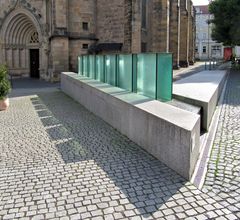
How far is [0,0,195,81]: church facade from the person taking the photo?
22.0 m

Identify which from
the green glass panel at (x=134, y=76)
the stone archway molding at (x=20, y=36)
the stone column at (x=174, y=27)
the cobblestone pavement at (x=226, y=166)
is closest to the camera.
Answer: the cobblestone pavement at (x=226, y=166)

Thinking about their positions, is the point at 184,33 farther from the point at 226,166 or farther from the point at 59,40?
the point at 226,166

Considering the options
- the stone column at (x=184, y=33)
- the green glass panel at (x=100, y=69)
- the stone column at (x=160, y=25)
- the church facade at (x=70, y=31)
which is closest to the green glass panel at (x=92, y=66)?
the green glass panel at (x=100, y=69)

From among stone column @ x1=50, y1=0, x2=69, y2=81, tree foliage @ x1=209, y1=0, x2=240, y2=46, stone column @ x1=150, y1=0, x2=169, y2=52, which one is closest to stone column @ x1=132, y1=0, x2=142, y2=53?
stone column @ x1=150, y1=0, x2=169, y2=52

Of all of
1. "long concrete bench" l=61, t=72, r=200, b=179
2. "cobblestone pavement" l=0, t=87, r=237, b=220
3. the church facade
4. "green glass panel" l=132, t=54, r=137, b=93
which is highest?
the church facade

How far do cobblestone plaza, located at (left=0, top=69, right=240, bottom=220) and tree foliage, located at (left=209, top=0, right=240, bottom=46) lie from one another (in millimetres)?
22264

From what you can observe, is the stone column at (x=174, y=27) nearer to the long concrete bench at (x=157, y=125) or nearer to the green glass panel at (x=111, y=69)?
the green glass panel at (x=111, y=69)

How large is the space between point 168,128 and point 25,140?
130 inches

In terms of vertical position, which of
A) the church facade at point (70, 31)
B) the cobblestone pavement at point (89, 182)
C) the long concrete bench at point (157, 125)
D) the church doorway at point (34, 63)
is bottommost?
the cobblestone pavement at point (89, 182)

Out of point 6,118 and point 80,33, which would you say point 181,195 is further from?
point 80,33

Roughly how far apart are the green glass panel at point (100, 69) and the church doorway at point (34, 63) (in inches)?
615

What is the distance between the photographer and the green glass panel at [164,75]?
7422 mm

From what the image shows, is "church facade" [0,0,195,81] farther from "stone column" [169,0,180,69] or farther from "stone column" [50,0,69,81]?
"stone column" [169,0,180,69]

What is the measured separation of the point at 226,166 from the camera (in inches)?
196
